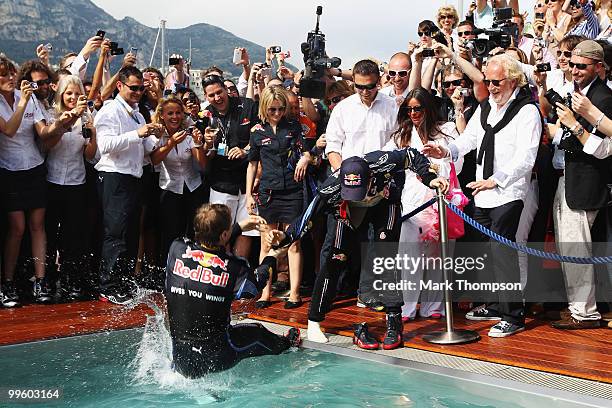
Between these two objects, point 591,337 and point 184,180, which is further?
point 184,180

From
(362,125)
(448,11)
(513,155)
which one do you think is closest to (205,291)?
(362,125)

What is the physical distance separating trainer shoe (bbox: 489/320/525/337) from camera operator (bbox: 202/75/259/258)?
315 centimetres

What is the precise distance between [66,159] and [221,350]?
3.72 metres

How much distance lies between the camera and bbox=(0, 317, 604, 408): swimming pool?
16.5 ft

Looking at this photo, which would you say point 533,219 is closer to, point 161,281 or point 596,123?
point 596,123

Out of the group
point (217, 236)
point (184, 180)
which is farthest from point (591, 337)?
point (184, 180)

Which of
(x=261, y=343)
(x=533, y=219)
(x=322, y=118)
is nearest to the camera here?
(x=261, y=343)

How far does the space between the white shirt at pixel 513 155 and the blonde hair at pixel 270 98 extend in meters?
2.27

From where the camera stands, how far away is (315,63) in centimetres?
819

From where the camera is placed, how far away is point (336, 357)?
6.13 m

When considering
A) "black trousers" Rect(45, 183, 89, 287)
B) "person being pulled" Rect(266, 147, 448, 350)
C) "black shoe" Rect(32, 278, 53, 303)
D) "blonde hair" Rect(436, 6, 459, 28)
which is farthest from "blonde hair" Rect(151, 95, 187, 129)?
"blonde hair" Rect(436, 6, 459, 28)

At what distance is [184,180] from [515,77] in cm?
417

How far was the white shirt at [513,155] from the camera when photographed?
6355 millimetres

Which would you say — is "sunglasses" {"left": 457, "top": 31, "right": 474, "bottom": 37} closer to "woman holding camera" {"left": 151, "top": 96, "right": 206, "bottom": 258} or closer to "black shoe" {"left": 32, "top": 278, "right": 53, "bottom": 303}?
"woman holding camera" {"left": 151, "top": 96, "right": 206, "bottom": 258}
